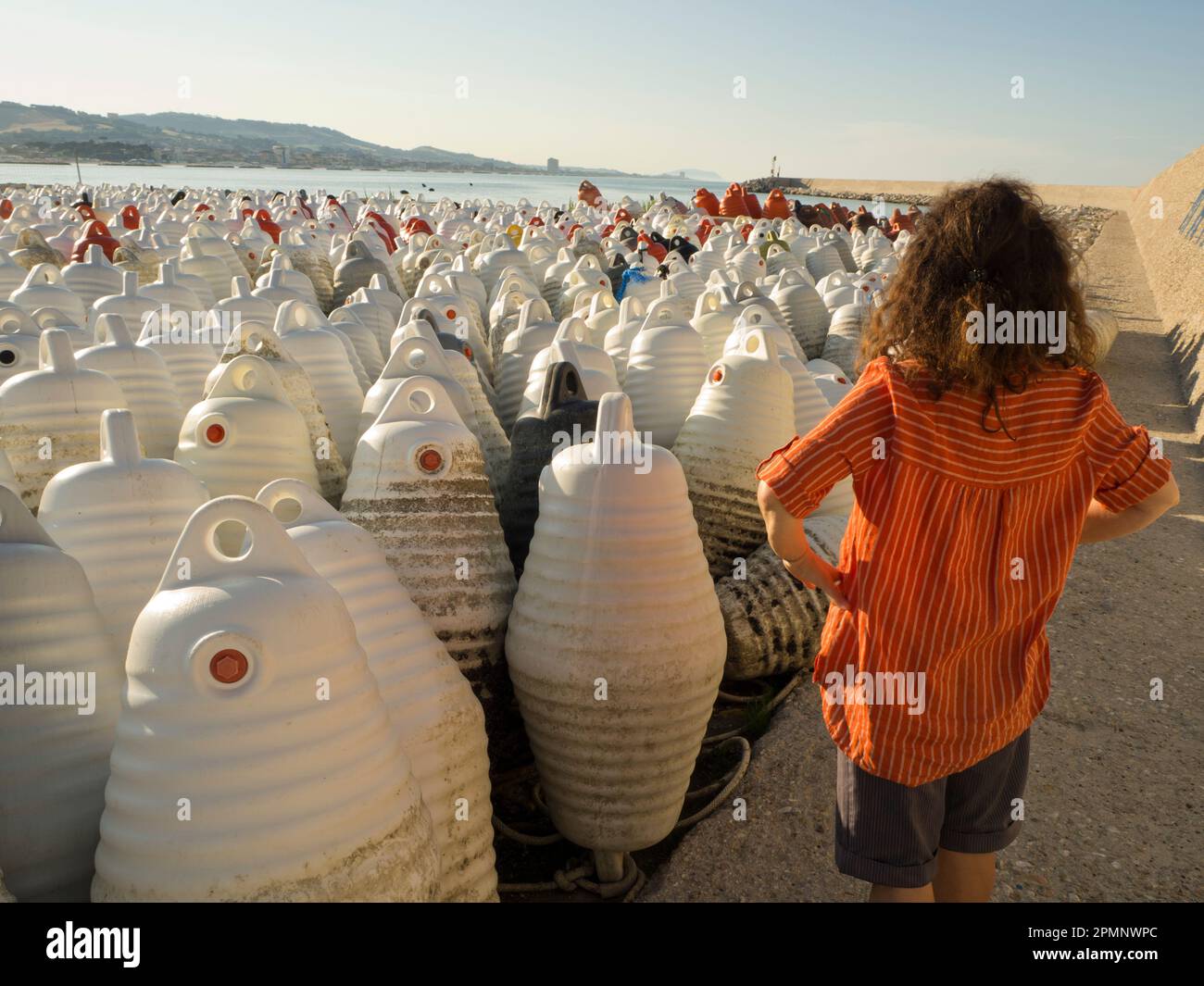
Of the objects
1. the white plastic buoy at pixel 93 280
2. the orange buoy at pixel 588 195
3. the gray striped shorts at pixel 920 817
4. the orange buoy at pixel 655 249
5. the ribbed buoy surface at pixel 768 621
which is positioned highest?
the orange buoy at pixel 588 195

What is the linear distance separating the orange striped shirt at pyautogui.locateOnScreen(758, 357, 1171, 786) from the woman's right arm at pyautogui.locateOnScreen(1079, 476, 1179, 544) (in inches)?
1.3

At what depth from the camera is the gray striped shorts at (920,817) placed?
1.66m

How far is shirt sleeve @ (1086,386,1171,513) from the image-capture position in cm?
159

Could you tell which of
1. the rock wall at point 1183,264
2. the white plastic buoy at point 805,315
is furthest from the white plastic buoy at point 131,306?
the rock wall at point 1183,264

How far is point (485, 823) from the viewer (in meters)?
2.07

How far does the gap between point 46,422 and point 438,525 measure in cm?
129

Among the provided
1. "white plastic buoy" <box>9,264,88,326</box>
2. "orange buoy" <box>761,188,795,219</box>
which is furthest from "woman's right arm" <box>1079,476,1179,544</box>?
"orange buoy" <box>761,188,795,219</box>

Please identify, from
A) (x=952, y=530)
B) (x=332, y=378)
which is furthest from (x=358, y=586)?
(x=332, y=378)

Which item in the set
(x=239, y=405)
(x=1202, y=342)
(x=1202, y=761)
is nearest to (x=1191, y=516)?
(x=1202, y=761)

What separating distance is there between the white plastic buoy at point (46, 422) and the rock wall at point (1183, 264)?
7.59m

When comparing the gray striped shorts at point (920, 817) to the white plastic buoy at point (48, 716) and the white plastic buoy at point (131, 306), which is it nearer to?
the white plastic buoy at point (48, 716)

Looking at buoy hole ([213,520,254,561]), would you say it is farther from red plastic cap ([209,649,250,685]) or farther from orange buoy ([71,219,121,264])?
orange buoy ([71,219,121,264])
